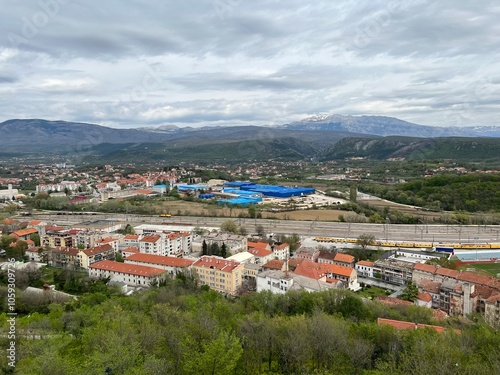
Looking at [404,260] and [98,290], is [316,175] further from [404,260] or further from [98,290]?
[98,290]

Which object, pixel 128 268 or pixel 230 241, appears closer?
pixel 128 268

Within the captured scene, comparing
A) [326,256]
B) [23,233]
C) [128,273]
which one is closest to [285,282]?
[326,256]

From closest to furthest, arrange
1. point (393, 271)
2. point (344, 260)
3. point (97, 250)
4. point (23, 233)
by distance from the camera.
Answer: point (393, 271)
point (344, 260)
point (97, 250)
point (23, 233)

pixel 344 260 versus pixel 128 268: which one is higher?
pixel 128 268

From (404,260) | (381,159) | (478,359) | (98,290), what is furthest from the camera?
(381,159)

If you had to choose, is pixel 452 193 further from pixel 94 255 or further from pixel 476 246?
pixel 94 255

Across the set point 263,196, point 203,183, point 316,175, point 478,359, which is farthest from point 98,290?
point 316,175

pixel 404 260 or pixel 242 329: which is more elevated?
pixel 242 329
